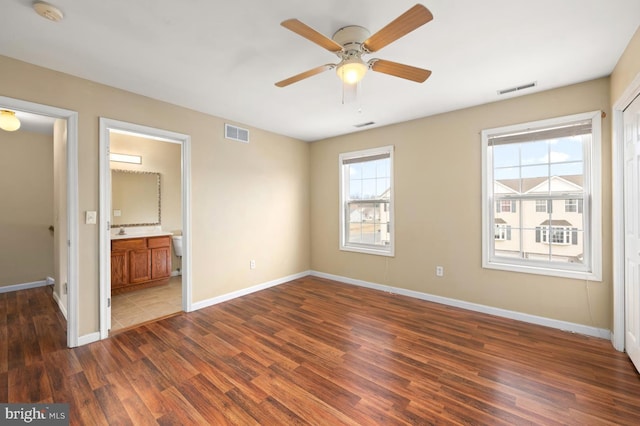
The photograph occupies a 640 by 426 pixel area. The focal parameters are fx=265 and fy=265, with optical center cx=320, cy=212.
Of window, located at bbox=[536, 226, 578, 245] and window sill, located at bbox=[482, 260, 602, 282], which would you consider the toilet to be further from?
window, located at bbox=[536, 226, 578, 245]

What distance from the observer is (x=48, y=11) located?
1.71 m

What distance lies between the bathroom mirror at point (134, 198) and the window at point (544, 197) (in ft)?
17.8

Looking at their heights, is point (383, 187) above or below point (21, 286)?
above

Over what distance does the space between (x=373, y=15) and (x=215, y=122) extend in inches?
106

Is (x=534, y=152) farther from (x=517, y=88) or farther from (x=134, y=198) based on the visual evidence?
(x=134, y=198)

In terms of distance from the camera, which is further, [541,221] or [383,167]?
[383,167]

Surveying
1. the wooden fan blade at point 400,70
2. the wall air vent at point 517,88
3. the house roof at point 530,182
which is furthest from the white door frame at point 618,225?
the wooden fan blade at point 400,70

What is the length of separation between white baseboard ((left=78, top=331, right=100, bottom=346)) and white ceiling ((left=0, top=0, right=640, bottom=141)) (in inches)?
101

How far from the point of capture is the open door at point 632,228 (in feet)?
6.89

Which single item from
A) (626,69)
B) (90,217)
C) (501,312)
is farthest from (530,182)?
(90,217)

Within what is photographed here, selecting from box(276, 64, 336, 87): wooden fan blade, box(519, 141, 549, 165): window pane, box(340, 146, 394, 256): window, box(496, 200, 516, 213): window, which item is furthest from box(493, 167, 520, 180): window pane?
box(276, 64, 336, 87): wooden fan blade

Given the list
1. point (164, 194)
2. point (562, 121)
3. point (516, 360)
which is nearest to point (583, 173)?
point (562, 121)

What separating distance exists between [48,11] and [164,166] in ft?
11.9

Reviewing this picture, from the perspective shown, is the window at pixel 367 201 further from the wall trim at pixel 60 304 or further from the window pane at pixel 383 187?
the wall trim at pixel 60 304
